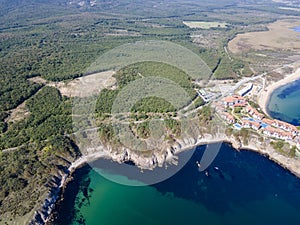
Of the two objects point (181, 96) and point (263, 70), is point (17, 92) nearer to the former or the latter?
point (181, 96)

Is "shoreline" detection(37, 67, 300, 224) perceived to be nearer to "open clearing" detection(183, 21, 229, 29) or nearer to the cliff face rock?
the cliff face rock

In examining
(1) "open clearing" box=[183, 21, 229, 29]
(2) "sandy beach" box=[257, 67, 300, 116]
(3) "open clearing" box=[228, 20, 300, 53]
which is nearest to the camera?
(2) "sandy beach" box=[257, 67, 300, 116]

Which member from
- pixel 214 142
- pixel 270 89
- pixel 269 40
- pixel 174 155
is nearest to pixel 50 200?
pixel 174 155

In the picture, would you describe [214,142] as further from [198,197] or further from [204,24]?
[204,24]

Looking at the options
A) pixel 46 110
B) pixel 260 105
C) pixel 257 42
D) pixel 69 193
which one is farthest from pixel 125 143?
pixel 257 42

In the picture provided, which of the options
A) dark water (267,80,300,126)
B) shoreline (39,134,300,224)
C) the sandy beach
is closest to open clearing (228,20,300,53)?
the sandy beach

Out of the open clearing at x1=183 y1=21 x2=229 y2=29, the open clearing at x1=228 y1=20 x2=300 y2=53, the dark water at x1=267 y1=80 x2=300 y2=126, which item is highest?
the dark water at x1=267 y1=80 x2=300 y2=126
